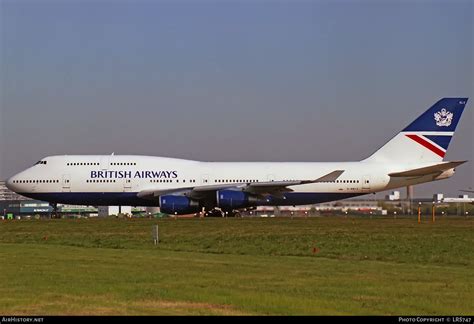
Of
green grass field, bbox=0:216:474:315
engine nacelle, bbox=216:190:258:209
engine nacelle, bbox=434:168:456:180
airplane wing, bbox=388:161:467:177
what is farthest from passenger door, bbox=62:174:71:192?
engine nacelle, bbox=434:168:456:180

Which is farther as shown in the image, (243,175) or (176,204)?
(243,175)

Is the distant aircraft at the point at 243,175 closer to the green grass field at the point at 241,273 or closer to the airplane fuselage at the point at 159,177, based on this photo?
the airplane fuselage at the point at 159,177

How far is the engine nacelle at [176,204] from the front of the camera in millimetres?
53719

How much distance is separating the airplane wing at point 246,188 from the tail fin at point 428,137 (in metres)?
5.13

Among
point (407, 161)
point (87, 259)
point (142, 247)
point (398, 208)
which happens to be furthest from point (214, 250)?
point (398, 208)

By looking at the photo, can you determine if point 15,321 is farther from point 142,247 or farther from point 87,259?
point 142,247

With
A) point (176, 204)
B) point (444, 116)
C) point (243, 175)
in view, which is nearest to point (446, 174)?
point (444, 116)

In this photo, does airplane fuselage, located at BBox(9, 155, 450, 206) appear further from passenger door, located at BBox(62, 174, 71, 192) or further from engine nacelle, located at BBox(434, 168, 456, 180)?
engine nacelle, located at BBox(434, 168, 456, 180)

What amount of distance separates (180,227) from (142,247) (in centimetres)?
1041

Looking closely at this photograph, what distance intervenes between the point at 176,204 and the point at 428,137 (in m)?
18.1

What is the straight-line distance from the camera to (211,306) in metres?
13.7

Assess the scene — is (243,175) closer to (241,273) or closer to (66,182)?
(66,182)

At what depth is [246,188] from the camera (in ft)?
180

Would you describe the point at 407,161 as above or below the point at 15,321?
above
